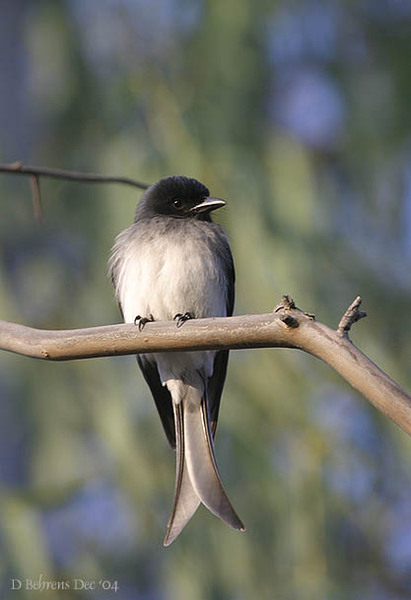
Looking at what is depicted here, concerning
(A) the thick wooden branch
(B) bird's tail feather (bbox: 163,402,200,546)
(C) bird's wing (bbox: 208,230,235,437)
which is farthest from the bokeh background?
(A) the thick wooden branch

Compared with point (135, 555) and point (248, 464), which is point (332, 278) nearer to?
point (248, 464)

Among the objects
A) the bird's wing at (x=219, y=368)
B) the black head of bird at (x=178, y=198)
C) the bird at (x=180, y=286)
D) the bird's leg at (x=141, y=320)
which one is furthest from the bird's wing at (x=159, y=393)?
the black head of bird at (x=178, y=198)

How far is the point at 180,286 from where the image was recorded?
2.84m

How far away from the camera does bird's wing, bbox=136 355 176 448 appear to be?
9.78 ft

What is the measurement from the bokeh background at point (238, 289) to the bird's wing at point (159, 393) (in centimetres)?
51

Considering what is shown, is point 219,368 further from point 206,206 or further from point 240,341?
point 240,341

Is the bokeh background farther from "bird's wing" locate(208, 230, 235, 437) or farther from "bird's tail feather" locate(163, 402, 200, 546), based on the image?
"bird's tail feather" locate(163, 402, 200, 546)

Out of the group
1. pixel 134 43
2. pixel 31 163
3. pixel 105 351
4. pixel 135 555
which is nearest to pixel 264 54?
pixel 134 43

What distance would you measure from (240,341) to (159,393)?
4.49 feet

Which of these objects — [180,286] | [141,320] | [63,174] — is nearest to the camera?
[63,174]

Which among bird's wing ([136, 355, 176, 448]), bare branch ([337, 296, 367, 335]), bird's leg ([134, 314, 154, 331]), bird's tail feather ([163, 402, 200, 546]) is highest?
bare branch ([337, 296, 367, 335])

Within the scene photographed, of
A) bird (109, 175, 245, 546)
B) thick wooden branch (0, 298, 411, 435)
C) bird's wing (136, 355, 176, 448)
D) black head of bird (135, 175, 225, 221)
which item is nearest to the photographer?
thick wooden branch (0, 298, 411, 435)

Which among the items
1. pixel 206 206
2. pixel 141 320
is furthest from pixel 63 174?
pixel 206 206

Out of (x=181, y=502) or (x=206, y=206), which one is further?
(x=206, y=206)
